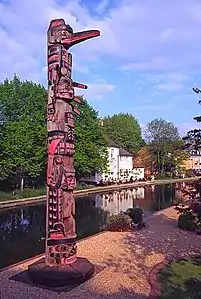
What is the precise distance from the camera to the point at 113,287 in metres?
10.6

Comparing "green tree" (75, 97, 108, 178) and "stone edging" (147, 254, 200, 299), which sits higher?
"green tree" (75, 97, 108, 178)

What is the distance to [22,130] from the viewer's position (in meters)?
38.2

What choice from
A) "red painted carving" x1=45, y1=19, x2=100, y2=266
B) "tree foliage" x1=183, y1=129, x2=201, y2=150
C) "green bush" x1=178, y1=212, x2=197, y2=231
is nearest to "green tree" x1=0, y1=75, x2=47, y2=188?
"green bush" x1=178, y1=212, x2=197, y2=231

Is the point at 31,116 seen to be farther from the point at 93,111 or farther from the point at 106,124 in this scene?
the point at 106,124

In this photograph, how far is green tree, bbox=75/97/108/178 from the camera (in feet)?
146

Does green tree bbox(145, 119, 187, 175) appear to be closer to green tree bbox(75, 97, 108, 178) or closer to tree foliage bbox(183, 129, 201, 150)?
green tree bbox(75, 97, 108, 178)

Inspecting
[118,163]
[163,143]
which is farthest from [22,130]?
[163,143]

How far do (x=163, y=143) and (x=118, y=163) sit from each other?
438 inches

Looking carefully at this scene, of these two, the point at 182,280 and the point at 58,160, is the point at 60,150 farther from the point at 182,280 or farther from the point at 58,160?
the point at 182,280

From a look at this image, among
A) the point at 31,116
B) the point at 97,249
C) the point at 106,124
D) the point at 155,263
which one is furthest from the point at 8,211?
the point at 106,124

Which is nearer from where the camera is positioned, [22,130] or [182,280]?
[182,280]

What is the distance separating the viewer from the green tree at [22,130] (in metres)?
37.2

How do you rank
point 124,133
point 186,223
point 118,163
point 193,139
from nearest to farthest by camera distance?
point 193,139 → point 186,223 → point 118,163 → point 124,133

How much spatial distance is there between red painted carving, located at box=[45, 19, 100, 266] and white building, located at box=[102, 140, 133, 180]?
5417 cm
